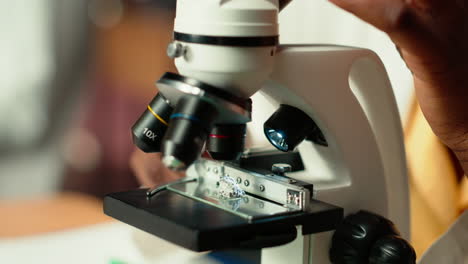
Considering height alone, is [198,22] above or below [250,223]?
above

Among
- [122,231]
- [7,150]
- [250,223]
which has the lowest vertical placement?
[7,150]

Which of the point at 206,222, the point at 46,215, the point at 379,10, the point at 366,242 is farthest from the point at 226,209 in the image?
the point at 46,215

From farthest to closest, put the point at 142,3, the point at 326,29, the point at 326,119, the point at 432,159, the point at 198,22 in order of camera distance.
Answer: the point at 142,3
the point at 326,29
the point at 432,159
the point at 326,119
the point at 198,22

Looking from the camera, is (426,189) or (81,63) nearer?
(426,189)

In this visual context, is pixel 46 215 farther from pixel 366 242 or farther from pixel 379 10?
pixel 379 10

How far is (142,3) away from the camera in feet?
8.27

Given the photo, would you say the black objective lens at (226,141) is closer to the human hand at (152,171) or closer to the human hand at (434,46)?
the human hand at (434,46)

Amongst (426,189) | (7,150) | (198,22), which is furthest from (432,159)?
(7,150)

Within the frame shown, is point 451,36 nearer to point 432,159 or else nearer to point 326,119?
point 326,119

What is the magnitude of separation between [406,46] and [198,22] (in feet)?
0.83

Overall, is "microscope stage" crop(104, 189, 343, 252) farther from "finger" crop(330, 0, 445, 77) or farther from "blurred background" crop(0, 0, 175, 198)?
"blurred background" crop(0, 0, 175, 198)

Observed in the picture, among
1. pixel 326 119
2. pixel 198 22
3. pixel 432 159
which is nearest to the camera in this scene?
pixel 198 22

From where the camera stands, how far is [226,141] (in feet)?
2.61

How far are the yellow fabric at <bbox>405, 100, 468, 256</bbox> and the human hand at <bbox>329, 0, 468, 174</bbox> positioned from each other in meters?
0.33
